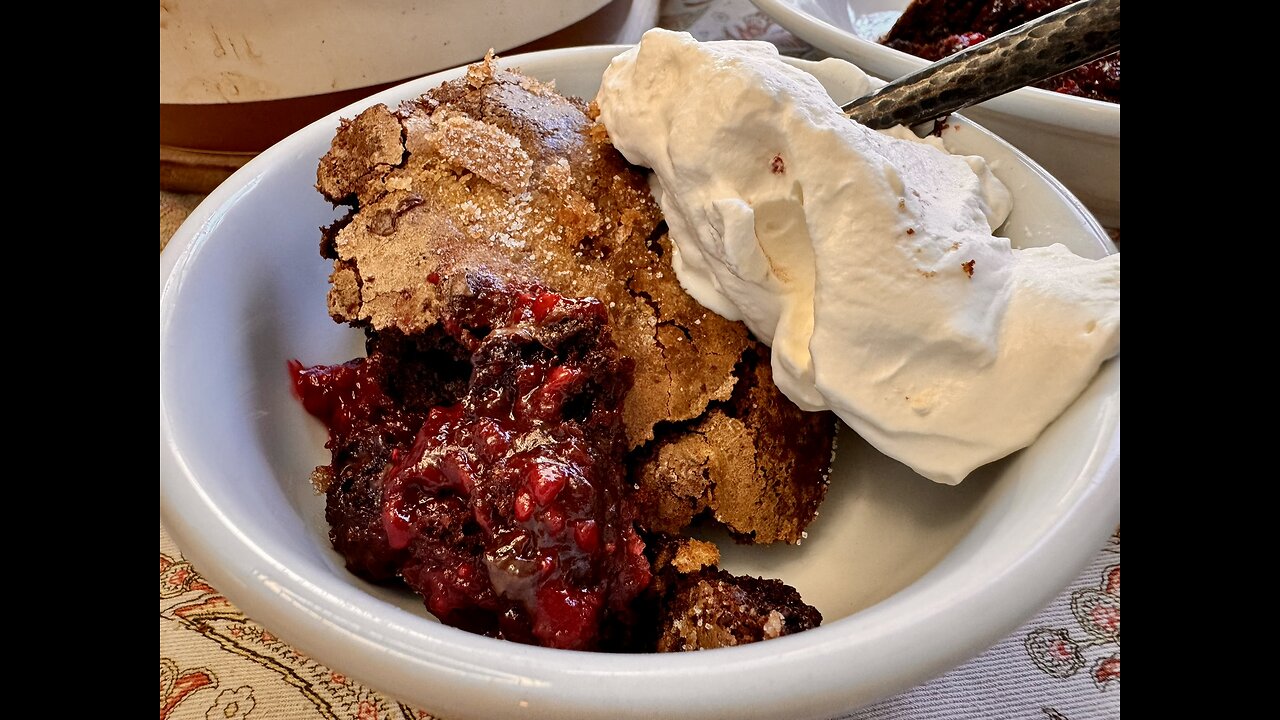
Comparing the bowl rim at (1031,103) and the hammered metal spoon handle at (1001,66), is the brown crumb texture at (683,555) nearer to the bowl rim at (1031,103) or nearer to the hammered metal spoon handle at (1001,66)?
the hammered metal spoon handle at (1001,66)

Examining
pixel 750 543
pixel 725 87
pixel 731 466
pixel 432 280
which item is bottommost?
pixel 750 543

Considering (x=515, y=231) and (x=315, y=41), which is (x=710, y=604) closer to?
(x=515, y=231)

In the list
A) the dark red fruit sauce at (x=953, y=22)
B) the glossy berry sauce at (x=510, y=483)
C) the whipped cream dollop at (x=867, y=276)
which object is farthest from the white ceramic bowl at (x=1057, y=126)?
the glossy berry sauce at (x=510, y=483)

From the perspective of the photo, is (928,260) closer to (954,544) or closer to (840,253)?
(840,253)

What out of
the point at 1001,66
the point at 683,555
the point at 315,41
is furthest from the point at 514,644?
the point at 315,41

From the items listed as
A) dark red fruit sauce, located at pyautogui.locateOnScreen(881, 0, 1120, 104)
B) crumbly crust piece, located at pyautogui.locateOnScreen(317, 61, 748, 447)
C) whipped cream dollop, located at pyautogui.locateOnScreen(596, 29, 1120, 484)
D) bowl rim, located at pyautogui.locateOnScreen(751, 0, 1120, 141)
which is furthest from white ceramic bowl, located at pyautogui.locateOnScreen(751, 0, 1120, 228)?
crumbly crust piece, located at pyautogui.locateOnScreen(317, 61, 748, 447)

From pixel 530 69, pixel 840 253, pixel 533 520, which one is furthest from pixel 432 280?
pixel 530 69
